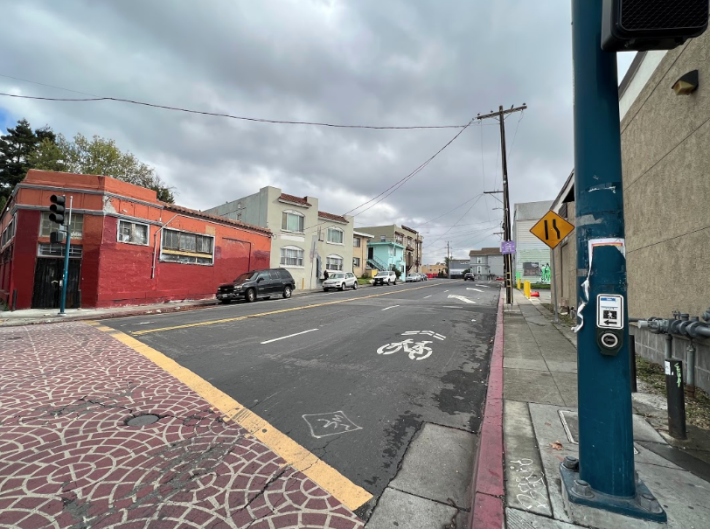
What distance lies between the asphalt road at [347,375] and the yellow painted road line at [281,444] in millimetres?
88

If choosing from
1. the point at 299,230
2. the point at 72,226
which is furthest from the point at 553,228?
the point at 299,230

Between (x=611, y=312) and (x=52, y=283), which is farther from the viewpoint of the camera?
(x=52, y=283)

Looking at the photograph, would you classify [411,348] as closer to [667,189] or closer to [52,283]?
[667,189]

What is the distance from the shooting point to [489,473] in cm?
267

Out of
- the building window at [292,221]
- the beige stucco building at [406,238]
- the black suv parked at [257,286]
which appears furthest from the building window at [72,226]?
the beige stucco building at [406,238]

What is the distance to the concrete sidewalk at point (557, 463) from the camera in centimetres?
209

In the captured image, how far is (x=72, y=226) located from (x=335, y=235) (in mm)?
23082

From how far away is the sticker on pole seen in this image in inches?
82.0

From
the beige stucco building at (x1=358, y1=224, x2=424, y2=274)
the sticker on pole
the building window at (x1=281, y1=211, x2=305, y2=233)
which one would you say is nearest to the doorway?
the building window at (x1=281, y1=211, x2=305, y2=233)

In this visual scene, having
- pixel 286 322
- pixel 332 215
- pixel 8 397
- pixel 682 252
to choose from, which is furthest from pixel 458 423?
pixel 332 215

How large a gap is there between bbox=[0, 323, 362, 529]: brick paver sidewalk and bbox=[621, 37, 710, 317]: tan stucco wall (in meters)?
5.40

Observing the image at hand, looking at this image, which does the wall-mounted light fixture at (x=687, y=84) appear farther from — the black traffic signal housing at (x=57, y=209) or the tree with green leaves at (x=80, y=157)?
the tree with green leaves at (x=80, y=157)

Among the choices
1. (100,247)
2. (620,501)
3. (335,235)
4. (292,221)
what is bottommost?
(620,501)

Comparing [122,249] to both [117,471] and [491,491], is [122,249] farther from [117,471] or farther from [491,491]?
[491,491]
